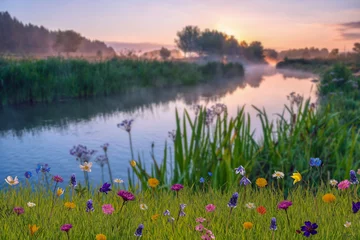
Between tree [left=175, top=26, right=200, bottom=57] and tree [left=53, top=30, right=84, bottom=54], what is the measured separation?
19.7m

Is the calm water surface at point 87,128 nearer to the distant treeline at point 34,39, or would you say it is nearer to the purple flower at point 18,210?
the purple flower at point 18,210

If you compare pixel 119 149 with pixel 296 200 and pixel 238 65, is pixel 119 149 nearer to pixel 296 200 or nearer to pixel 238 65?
pixel 296 200

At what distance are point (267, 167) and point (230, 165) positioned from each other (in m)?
1.04

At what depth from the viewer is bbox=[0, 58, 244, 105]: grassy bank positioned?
56.1ft

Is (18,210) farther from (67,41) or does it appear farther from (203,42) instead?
(203,42)

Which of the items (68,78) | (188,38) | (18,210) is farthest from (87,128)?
(188,38)

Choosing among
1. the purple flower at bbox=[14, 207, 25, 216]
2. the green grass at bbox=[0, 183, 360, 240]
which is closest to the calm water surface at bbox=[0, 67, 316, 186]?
the green grass at bbox=[0, 183, 360, 240]

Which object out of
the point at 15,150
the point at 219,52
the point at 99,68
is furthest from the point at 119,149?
the point at 219,52

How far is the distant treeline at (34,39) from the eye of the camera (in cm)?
6078

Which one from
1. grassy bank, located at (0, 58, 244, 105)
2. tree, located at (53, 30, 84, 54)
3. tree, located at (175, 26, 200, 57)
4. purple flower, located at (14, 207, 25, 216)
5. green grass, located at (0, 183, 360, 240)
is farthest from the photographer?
tree, located at (175, 26, 200, 57)

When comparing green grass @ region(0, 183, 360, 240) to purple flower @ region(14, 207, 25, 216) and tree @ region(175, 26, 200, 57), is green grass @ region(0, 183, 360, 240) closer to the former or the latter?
purple flower @ region(14, 207, 25, 216)

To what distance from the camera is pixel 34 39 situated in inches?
3236

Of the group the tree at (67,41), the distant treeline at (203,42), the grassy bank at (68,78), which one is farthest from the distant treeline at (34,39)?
the grassy bank at (68,78)

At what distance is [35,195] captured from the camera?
11.2 feet
